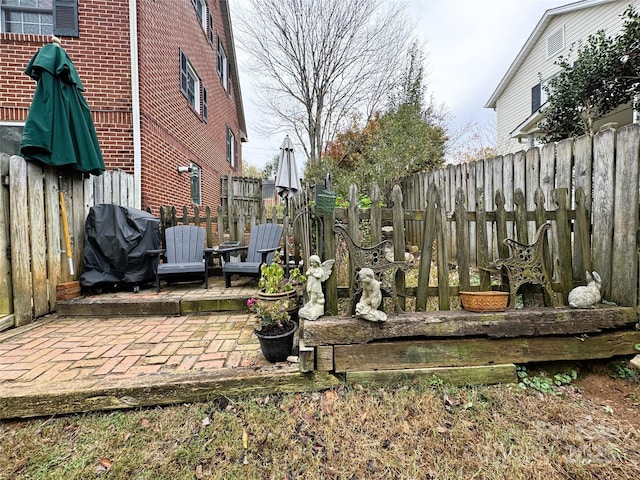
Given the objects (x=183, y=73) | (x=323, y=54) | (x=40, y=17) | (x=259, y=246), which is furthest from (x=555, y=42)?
(x=40, y=17)

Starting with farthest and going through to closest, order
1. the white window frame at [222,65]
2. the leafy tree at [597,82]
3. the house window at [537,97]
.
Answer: the house window at [537,97], the white window frame at [222,65], the leafy tree at [597,82]

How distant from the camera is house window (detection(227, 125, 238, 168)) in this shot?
1356cm

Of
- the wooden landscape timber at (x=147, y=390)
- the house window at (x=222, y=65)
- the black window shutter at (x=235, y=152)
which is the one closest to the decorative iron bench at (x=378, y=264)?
the wooden landscape timber at (x=147, y=390)

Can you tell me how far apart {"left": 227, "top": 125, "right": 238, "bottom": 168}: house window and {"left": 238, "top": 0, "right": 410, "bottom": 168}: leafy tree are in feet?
11.5

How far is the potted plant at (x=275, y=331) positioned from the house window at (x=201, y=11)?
33.5ft

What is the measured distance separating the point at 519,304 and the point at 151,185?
19.5 feet

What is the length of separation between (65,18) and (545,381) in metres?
8.20

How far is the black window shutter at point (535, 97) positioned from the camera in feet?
40.8

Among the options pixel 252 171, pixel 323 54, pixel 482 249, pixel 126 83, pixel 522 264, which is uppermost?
pixel 252 171

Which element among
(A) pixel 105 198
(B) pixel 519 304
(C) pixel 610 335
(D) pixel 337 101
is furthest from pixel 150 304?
(D) pixel 337 101

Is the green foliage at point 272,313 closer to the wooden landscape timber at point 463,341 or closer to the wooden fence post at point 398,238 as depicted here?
the wooden landscape timber at point 463,341

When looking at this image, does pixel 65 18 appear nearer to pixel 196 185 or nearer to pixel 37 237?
pixel 37 237

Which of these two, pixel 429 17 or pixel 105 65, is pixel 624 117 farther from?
pixel 105 65

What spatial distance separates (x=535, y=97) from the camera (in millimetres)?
12680
